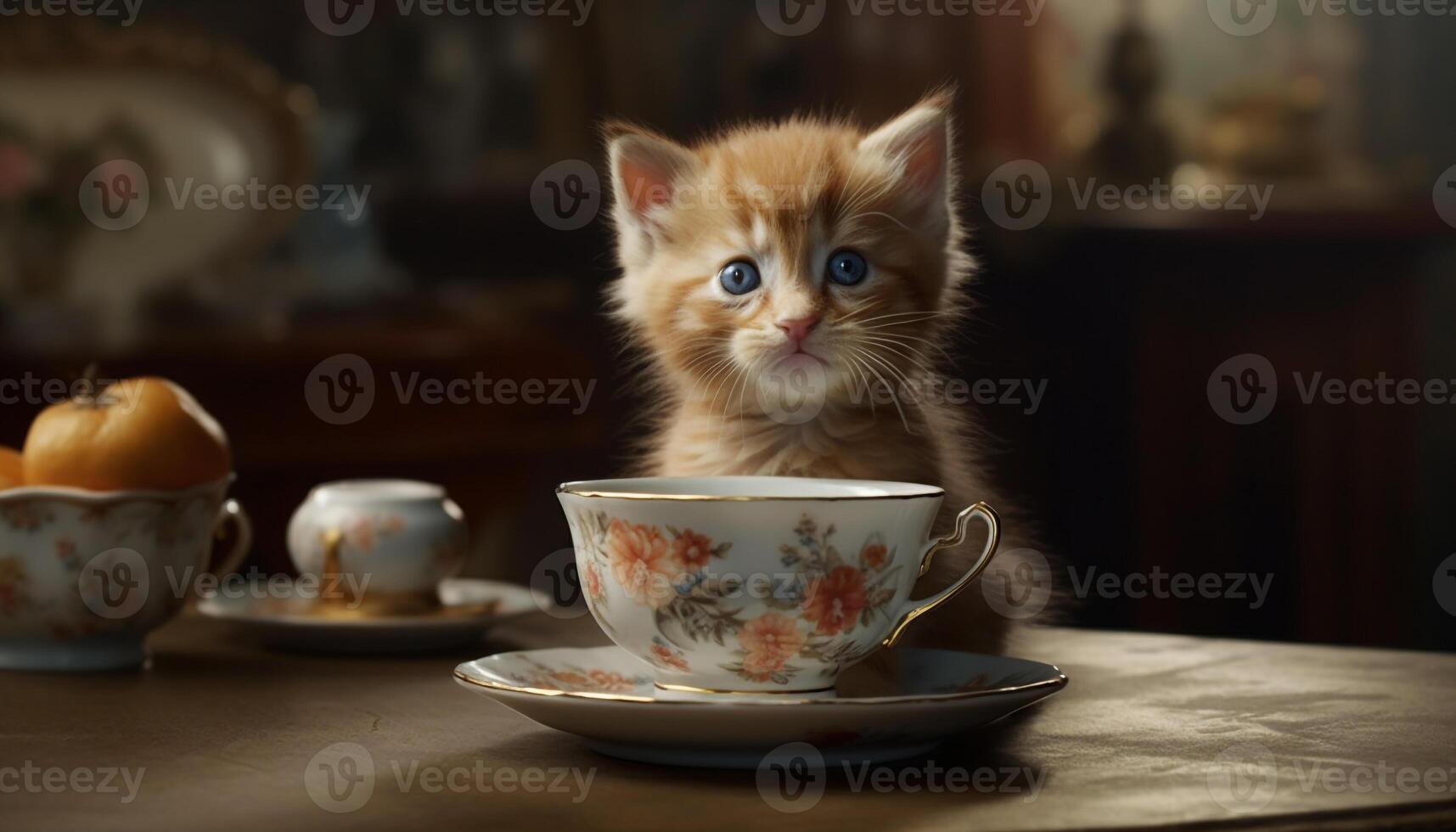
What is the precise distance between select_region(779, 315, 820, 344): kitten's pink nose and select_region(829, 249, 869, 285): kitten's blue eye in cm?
5

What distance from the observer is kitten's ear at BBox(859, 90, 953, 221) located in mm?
982

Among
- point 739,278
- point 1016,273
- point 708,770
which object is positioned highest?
point 1016,273

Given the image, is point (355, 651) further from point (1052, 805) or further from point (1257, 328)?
point (1257, 328)

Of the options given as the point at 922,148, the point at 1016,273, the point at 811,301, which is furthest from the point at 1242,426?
the point at 811,301

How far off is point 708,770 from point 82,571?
1.49 feet

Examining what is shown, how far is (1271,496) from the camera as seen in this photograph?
261cm

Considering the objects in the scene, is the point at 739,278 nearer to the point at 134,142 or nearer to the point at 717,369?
the point at 717,369

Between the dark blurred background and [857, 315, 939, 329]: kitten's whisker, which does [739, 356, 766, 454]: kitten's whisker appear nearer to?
[857, 315, 939, 329]: kitten's whisker

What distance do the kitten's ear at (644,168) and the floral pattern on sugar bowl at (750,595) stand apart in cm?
35

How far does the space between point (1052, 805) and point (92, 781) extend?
1.26 ft

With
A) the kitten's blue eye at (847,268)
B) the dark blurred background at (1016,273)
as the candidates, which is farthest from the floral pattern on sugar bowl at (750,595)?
the dark blurred background at (1016,273)

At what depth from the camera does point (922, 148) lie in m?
1.00

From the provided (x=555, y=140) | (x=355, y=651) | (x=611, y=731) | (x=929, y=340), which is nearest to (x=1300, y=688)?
(x=929, y=340)

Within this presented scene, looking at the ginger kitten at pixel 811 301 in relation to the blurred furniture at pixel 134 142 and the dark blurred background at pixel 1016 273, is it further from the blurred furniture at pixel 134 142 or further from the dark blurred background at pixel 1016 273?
the blurred furniture at pixel 134 142
